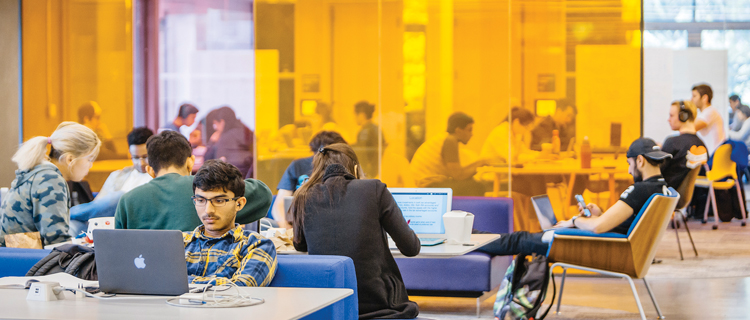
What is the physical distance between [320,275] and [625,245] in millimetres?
2461

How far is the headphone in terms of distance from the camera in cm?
750

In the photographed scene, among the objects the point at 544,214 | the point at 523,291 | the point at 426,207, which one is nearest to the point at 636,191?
the point at 523,291

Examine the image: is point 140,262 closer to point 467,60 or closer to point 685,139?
point 467,60

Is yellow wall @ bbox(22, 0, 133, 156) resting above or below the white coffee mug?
above

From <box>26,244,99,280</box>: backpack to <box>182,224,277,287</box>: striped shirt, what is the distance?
35 cm

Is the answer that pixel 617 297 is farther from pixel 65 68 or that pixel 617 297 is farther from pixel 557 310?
pixel 65 68

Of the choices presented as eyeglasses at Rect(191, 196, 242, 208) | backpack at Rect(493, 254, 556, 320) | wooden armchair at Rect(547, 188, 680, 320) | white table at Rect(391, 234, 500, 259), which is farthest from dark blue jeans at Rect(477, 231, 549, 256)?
eyeglasses at Rect(191, 196, 242, 208)

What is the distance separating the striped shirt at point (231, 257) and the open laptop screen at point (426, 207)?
4.78ft

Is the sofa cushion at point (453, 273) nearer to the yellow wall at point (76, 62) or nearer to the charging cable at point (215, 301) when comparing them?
the charging cable at point (215, 301)

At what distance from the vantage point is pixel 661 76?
39.4ft

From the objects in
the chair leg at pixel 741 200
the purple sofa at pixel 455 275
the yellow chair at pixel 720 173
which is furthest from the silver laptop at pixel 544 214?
the chair leg at pixel 741 200

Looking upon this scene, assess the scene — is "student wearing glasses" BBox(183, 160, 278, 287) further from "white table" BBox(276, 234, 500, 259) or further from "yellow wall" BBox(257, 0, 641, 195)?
"yellow wall" BBox(257, 0, 641, 195)

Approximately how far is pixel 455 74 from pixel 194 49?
2.45m

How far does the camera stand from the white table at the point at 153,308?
189cm
